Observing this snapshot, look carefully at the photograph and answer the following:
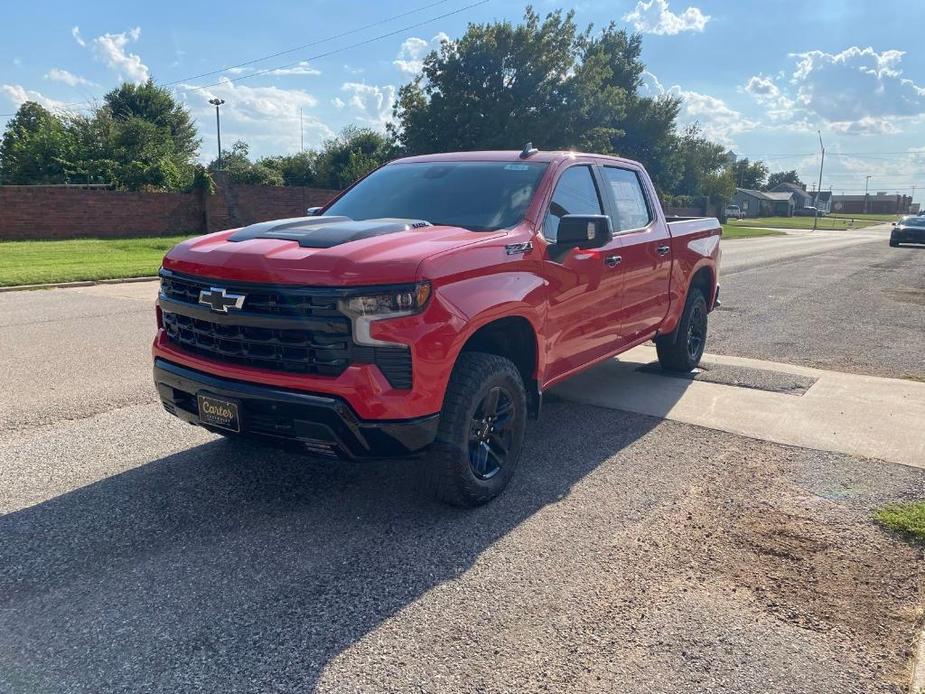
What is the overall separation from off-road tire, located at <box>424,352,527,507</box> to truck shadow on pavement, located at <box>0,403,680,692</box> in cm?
16

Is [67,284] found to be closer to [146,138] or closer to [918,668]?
[918,668]

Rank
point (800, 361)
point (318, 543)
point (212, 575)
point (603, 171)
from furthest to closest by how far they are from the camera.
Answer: point (800, 361) → point (603, 171) → point (318, 543) → point (212, 575)

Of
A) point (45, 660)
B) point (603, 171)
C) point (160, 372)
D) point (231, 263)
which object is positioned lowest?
point (45, 660)

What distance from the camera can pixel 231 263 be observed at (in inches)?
145

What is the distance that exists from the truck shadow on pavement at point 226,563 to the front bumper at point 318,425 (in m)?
0.50

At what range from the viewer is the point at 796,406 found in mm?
6203

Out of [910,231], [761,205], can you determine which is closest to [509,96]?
[910,231]

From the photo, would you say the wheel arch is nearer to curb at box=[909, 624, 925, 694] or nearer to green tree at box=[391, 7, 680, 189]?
curb at box=[909, 624, 925, 694]

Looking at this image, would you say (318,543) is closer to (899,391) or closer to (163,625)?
(163,625)

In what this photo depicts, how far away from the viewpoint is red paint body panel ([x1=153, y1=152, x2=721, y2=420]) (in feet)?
11.3

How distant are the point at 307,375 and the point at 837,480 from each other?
131 inches

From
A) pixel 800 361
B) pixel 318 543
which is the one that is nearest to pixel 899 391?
pixel 800 361

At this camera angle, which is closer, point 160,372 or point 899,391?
point 160,372

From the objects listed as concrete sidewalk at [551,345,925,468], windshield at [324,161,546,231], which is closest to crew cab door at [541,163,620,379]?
windshield at [324,161,546,231]
